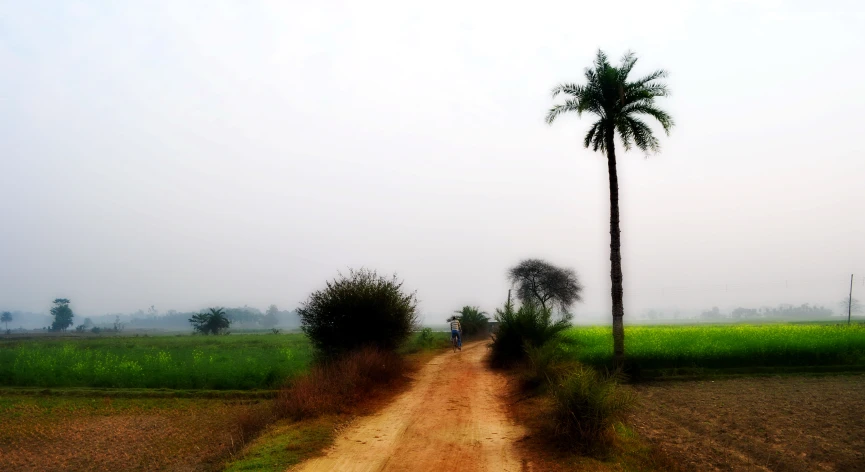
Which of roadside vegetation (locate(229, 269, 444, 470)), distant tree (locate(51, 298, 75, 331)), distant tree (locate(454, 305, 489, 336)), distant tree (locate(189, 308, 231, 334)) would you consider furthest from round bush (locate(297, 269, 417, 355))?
distant tree (locate(51, 298, 75, 331))

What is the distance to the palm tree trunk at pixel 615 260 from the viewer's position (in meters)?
20.8

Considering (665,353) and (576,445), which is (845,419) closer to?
(576,445)

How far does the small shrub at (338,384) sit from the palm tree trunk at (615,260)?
8.75 m

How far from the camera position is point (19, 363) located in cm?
2694

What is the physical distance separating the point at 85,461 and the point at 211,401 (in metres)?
7.19

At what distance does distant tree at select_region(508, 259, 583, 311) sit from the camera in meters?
62.9

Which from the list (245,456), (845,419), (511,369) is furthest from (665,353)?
(245,456)

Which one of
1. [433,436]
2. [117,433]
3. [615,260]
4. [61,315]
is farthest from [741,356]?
[61,315]

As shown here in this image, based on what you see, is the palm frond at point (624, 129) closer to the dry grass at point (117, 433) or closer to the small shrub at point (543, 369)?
the small shrub at point (543, 369)

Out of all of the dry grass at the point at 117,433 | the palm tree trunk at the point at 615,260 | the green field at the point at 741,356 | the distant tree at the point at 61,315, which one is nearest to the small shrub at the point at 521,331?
the green field at the point at 741,356

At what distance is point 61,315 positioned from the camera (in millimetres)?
168000

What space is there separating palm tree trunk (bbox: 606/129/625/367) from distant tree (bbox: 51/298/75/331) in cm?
19165

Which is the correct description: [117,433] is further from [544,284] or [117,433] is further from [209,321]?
[209,321]

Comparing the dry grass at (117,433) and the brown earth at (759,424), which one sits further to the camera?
the dry grass at (117,433)
